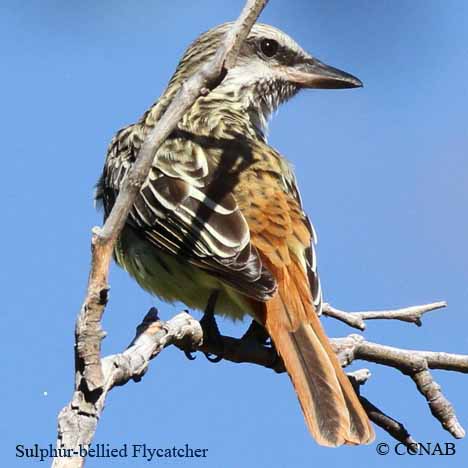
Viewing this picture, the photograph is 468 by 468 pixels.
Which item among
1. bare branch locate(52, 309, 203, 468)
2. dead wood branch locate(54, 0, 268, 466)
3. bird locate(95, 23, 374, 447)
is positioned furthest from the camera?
bird locate(95, 23, 374, 447)

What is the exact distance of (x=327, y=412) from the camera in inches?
172

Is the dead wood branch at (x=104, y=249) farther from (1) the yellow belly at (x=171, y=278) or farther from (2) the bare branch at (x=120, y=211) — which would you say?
(1) the yellow belly at (x=171, y=278)

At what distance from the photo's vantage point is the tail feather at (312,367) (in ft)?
14.1

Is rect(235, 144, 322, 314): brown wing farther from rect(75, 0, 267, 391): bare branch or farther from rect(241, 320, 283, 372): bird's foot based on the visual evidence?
rect(75, 0, 267, 391): bare branch

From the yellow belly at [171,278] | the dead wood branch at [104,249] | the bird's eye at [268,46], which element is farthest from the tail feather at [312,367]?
the bird's eye at [268,46]

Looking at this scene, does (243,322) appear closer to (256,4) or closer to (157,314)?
(157,314)

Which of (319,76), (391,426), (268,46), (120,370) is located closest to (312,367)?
(391,426)

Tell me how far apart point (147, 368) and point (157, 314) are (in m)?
0.42

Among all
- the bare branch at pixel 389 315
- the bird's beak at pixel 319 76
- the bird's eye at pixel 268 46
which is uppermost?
the bird's eye at pixel 268 46

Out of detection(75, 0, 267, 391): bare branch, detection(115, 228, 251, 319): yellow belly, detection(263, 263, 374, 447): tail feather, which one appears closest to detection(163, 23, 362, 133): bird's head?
detection(115, 228, 251, 319): yellow belly

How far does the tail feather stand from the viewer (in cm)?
431

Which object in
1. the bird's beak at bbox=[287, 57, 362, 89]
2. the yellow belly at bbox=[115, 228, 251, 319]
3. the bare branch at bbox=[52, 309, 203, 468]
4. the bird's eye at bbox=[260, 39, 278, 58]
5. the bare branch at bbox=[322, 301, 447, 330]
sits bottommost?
the bare branch at bbox=[52, 309, 203, 468]

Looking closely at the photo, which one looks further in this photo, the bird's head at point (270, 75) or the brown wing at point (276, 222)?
the bird's head at point (270, 75)

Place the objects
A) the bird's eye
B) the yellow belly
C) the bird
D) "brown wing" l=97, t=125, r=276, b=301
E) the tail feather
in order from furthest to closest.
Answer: the bird's eye → the yellow belly → "brown wing" l=97, t=125, r=276, b=301 → the bird → the tail feather
